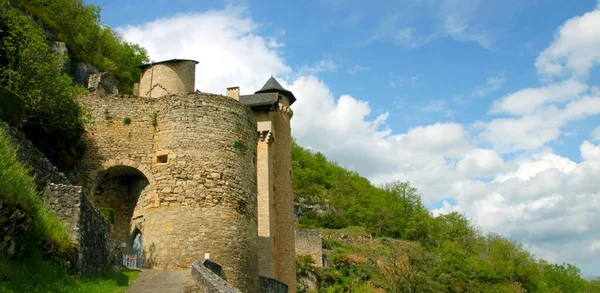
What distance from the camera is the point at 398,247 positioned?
4784cm

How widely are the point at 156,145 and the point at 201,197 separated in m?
2.96

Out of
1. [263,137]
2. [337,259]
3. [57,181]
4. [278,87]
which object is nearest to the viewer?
[57,181]

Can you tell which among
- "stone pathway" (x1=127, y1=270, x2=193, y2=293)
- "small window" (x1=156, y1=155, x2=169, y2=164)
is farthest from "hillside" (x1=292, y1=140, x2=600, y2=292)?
"stone pathway" (x1=127, y1=270, x2=193, y2=293)

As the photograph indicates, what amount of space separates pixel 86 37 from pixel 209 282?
33837 millimetres

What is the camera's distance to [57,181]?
1381 centimetres

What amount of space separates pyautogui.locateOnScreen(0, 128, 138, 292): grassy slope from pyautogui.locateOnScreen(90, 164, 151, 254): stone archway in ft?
28.3

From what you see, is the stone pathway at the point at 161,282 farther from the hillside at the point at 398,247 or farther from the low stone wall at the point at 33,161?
the hillside at the point at 398,247

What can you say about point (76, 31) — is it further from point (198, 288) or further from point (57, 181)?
point (198, 288)

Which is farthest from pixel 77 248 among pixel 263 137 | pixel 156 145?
pixel 263 137

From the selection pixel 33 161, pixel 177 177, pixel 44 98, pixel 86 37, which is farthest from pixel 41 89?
pixel 86 37

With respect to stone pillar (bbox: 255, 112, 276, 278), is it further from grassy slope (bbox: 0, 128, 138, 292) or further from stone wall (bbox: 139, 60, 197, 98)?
grassy slope (bbox: 0, 128, 138, 292)

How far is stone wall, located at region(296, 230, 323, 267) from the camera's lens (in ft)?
149

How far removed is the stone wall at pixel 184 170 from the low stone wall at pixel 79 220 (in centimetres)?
580

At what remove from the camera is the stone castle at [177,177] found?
19.2 metres
